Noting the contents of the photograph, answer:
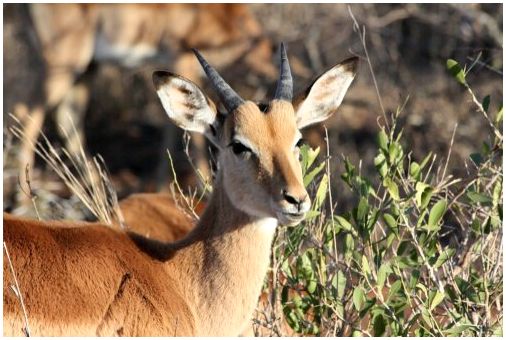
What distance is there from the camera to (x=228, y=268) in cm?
505

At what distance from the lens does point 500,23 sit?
10828 millimetres

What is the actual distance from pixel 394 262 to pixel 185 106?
120 centimetres

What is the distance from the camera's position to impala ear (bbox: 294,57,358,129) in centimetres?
523

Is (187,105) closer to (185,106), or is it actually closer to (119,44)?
(185,106)

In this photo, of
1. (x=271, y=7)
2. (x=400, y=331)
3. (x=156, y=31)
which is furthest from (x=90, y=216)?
(x=271, y=7)

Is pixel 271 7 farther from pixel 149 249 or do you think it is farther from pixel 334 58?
pixel 149 249

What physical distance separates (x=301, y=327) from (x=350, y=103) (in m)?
7.67

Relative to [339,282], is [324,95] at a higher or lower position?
higher

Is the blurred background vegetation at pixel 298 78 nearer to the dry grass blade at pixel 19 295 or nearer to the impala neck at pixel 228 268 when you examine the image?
the impala neck at pixel 228 268

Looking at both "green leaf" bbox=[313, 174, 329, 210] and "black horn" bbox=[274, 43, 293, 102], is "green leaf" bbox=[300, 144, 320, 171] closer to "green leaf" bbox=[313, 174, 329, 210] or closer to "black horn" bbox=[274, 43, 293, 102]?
"green leaf" bbox=[313, 174, 329, 210]

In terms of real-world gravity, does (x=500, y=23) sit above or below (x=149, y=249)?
below

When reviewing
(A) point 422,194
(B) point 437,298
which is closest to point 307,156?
(A) point 422,194

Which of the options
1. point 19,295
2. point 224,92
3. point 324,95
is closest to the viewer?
point 19,295

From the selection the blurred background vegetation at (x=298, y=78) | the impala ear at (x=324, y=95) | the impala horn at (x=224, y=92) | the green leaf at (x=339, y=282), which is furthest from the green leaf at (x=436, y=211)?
the blurred background vegetation at (x=298, y=78)
